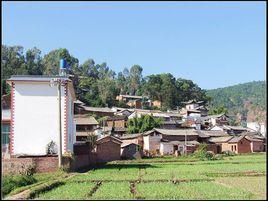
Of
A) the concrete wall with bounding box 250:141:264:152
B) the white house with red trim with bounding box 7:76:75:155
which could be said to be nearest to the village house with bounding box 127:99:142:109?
the concrete wall with bounding box 250:141:264:152

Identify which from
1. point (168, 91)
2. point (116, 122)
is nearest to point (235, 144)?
point (116, 122)

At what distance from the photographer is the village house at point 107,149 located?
44438mm

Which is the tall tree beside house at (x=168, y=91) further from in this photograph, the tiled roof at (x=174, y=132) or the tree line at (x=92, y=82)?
the tiled roof at (x=174, y=132)

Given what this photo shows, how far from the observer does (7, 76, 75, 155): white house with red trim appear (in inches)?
1186

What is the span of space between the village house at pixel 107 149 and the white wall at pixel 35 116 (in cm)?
1396

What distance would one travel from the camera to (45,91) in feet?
100

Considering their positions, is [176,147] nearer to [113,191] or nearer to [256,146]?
[256,146]

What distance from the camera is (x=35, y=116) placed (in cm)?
3036

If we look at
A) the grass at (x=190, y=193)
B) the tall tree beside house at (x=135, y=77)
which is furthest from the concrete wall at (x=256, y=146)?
the tall tree beside house at (x=135, y=77)

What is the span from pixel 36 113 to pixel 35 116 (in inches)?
8.7

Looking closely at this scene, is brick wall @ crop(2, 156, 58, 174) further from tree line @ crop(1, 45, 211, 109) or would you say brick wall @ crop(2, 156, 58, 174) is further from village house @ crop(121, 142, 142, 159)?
tree line @ crop(1, 45, 211, 109)

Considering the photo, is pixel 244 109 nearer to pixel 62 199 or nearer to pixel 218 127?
pixel 218 127

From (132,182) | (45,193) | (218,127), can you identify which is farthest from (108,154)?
(218,127)

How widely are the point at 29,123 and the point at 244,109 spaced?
144m
